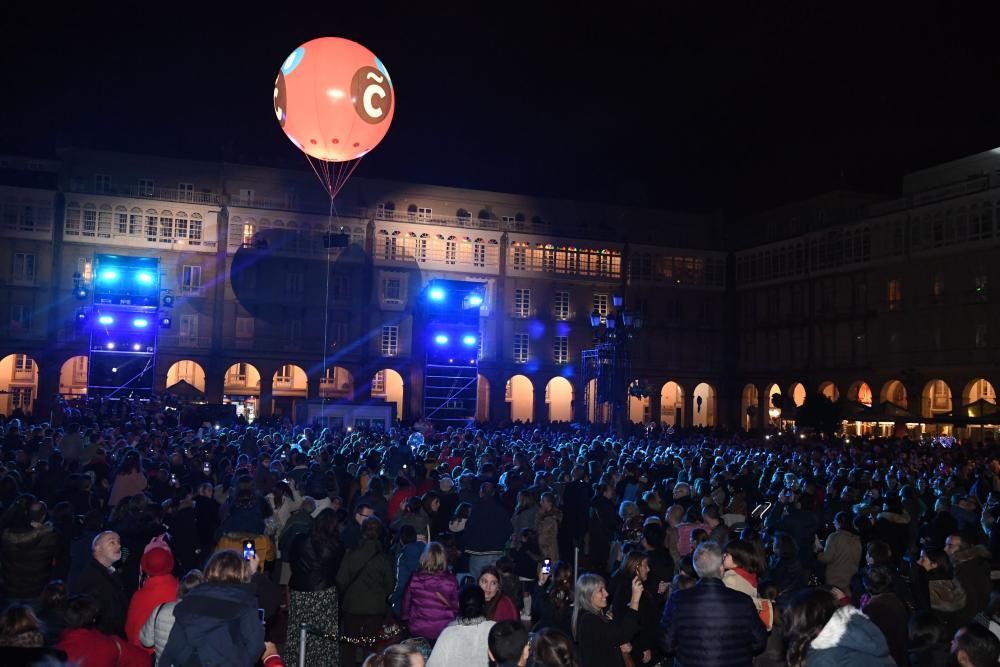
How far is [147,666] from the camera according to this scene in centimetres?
530

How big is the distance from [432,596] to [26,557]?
3350 mm

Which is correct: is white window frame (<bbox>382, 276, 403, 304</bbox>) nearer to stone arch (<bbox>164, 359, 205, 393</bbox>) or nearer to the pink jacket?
stone arch (<bbox>164, 359, 205, 393</bbox>)

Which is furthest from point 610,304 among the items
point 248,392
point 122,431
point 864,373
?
point 122,431

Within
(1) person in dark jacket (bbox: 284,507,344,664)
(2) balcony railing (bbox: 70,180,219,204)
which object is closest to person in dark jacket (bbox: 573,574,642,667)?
(1) person in dark jacket (bbox: 284,507,344,664)

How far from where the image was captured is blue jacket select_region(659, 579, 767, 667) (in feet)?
17.3

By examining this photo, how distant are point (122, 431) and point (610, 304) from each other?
34630 mm

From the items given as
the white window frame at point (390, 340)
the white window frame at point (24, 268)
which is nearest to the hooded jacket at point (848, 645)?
the white window frame at point (390, 340)

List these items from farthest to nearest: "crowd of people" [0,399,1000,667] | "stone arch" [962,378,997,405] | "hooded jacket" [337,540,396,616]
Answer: "stone arch" [962,378,997,405] → "hooded jacket" [337,540,396,616] → "crowd of people" [0,399,1000,667]

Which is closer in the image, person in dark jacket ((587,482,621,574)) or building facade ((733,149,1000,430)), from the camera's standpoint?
person in dark jacket ((587,482,621,574))

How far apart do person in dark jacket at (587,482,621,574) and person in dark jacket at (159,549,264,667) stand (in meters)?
5.83

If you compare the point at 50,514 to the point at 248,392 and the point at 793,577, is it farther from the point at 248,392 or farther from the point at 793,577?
the point at 248,392

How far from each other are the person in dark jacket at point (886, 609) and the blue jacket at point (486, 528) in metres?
4.19

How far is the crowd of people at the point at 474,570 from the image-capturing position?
194 inches

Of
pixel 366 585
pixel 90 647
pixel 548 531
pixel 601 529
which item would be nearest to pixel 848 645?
pixel 366 585
